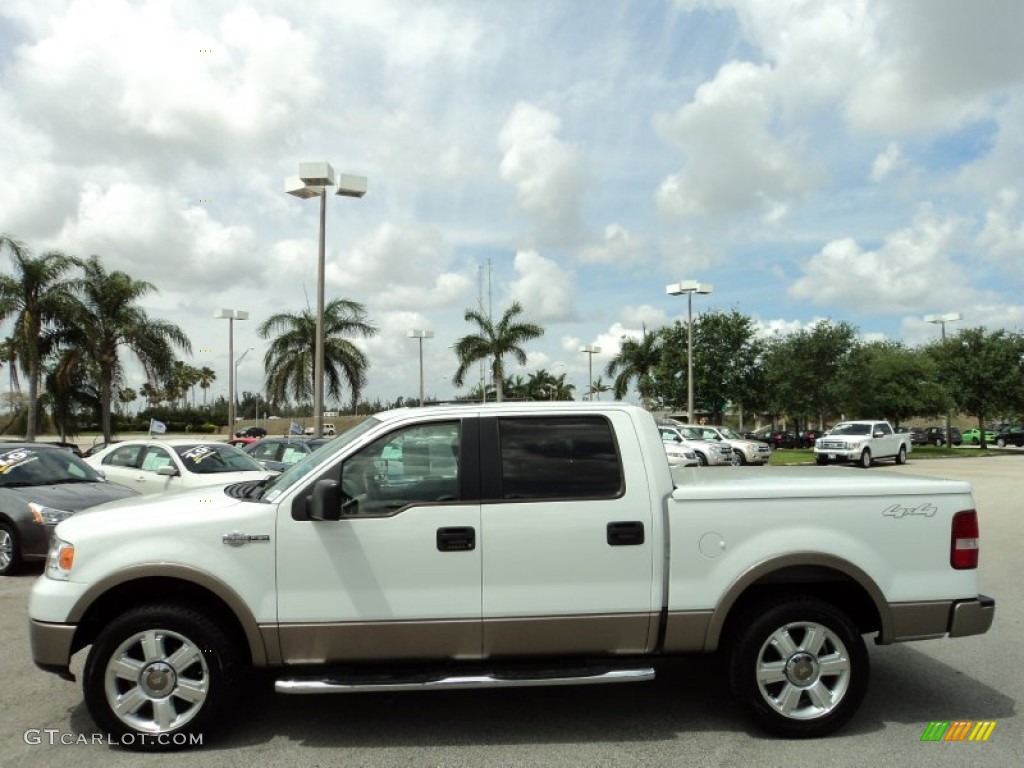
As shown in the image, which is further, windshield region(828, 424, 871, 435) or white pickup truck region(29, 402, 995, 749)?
windshield region(828, 424, 871, 435)

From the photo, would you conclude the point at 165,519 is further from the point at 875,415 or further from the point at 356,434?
the point at 875,415

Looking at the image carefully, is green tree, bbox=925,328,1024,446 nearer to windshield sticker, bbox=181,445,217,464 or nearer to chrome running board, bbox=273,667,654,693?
windshield sticker, bbox=181,445,217,464

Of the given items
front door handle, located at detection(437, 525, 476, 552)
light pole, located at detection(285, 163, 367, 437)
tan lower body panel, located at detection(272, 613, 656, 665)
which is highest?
light pole, located at detection(285, 163, 367, 437)

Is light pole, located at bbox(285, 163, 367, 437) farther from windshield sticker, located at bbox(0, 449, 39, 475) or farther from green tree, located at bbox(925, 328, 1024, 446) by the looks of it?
green tree, located at bbox(925, 328, 1024, 446)

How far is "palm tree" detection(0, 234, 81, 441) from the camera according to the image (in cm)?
2605

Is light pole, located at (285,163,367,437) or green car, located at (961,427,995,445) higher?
light pole, located at (285,163,367,437)

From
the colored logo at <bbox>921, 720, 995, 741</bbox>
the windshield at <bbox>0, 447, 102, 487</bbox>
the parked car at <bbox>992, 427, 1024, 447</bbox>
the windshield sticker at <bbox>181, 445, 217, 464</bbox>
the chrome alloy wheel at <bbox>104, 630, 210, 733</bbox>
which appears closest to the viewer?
the chrome alloy wheel at <bbox>104, 630, 210, 733</bbox>

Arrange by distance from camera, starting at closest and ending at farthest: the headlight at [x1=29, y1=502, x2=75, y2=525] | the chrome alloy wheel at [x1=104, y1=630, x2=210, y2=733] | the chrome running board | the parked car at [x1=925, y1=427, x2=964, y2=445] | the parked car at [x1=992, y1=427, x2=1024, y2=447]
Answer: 1. the chrome running board
2. the chrome alloy wheel at [x1=104, y1=630, x2=210, y2=733]
3. the headlight at [x1=29, y1=502, x2=75, y2=525]
4. the parked car at [x1=992, y1=427, x2=1024, y2=447]
5. the parked car at [x1=925, y1=427, x2=964, y2=445]

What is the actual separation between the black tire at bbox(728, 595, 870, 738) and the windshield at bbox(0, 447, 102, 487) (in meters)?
8.59

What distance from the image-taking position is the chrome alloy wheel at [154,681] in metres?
4.10

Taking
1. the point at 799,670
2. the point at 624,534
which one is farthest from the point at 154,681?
the point at 799,670

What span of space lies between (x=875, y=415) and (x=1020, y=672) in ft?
128

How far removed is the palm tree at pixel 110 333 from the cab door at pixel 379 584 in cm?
2689

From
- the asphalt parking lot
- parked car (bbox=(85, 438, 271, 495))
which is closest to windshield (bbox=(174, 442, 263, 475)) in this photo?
parked car (bbox=(85, 438, 271, 495))
